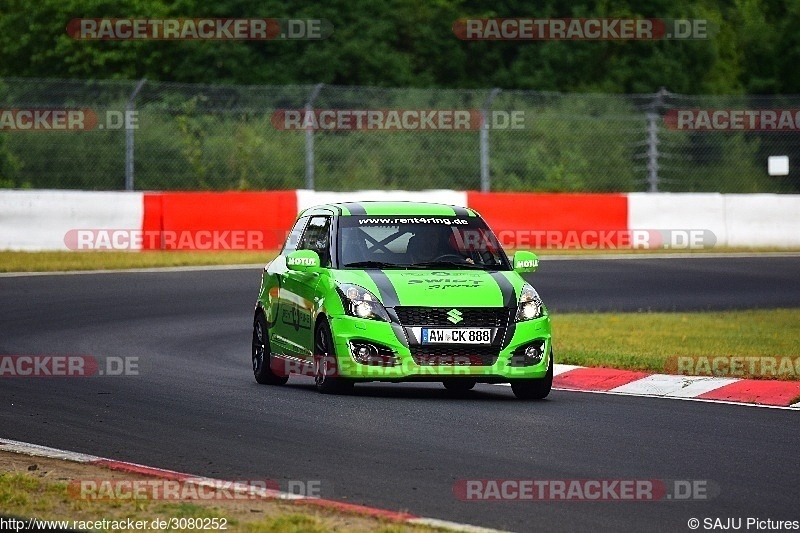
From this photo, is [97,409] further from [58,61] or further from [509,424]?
[58,61]

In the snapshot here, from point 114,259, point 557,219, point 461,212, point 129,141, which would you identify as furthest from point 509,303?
point 129,141

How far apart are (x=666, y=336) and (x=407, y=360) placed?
18.8 ft

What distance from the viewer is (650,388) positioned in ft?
43.3

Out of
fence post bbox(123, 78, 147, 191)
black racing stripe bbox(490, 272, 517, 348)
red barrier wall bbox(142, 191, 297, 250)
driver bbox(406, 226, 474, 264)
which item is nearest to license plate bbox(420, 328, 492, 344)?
black racing stripe bbox(490, 272, 517, 348)

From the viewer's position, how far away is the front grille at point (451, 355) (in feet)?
39.1

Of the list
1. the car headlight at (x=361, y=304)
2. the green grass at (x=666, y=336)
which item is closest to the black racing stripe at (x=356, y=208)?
the car headlight at (x=361, y=304)

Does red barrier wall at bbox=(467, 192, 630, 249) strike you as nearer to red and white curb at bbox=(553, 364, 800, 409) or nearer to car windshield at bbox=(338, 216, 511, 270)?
red and white curb at bbox=(553, 364, 800, 409)

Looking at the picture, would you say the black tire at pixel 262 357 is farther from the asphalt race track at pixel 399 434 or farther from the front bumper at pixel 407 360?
the front bumper at pixel 407 360

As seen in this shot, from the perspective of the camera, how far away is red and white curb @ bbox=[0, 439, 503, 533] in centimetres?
716

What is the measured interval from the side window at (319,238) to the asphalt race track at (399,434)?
109 cm

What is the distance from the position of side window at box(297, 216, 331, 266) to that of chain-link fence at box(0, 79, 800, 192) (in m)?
14.2

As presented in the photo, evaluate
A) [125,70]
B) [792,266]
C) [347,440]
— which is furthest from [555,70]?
[347,440]

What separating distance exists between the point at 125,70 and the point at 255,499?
44.7 meters

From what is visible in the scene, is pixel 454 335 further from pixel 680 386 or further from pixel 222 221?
pixel 222 221
